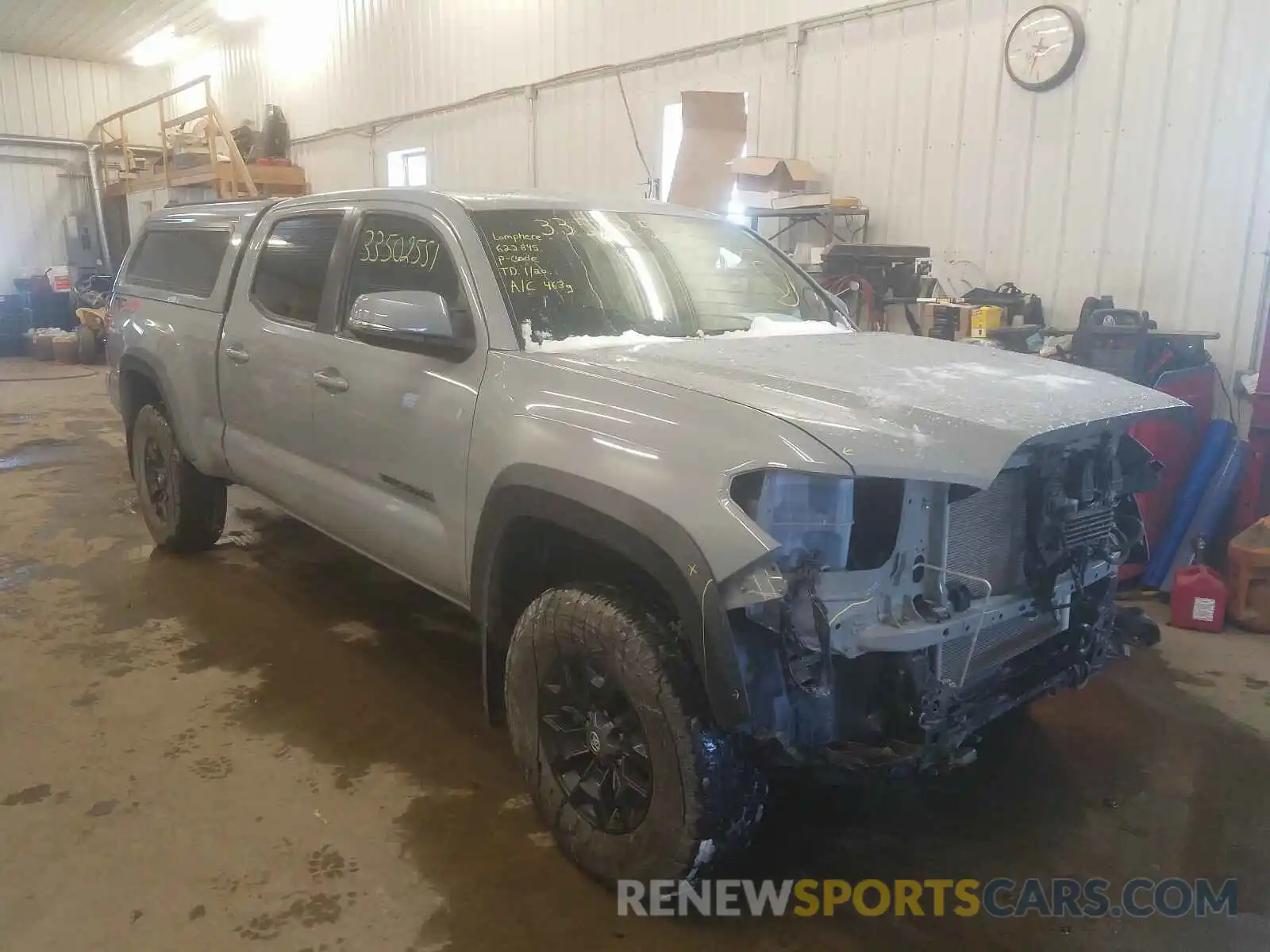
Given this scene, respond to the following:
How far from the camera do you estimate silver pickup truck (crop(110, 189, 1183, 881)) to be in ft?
6.55

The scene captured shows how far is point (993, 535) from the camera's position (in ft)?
7.63

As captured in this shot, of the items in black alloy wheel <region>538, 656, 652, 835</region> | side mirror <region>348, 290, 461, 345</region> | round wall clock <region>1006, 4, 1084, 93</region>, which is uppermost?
round wall clock <region>1006, 4, 1084, 93</region>

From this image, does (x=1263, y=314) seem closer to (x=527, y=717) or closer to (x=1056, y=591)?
(x=1056, y=591)

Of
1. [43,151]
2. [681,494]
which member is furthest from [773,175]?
[43,151]

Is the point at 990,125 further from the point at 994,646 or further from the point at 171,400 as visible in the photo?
the point at 171,400

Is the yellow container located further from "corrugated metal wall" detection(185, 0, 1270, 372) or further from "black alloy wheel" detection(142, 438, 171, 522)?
"black alloy wheel" detection(142, 438, 171, 522)

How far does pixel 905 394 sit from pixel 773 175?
15.5ft

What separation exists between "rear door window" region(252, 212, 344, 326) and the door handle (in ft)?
0.75

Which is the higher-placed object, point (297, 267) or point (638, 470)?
Result: point (297, 267)

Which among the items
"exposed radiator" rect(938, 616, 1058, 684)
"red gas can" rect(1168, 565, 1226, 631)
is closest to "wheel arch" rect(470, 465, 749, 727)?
"exposed radiator" rect(938, 616, 1058, 684)

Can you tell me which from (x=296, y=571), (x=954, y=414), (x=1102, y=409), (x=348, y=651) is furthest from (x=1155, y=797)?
(x=296, y=571)

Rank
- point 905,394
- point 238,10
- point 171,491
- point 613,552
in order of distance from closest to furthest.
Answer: point 905,394 → point 613,552 → point 171,491 → point 238,10

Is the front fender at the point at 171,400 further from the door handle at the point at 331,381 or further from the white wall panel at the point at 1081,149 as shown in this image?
the white wall panel at the point at 1081,149

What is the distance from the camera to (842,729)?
7.00 feet
